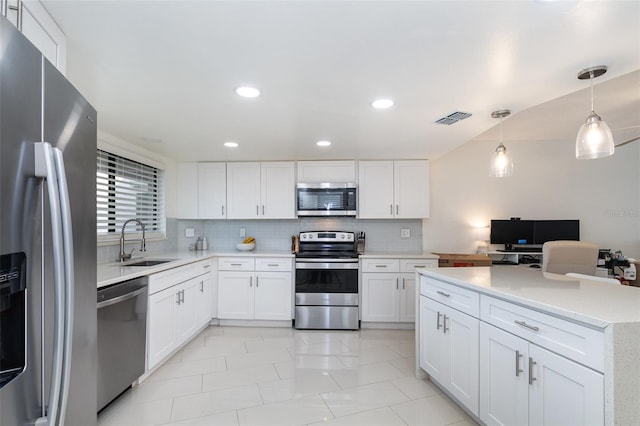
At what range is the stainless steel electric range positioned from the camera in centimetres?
377

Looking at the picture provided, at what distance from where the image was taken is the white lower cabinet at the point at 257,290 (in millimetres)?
3844

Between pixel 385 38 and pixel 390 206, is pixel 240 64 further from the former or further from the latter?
pixel 390 206

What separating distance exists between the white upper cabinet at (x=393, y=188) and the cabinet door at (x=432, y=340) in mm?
1717

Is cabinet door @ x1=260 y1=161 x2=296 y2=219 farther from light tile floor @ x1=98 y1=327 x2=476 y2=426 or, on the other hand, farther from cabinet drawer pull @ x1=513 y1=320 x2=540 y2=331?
cabinet drawer pull @ x1=513 y1=320 x2=540 y2=331

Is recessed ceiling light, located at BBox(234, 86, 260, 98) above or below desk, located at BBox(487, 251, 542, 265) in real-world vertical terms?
above

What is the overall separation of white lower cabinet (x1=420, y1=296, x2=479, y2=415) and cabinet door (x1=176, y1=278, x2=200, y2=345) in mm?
2204

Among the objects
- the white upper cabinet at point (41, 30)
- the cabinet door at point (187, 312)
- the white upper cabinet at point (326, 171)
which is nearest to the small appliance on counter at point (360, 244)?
the white upper cabinet at point (326, 171)

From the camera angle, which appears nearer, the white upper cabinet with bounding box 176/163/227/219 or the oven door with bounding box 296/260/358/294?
the oven door with bounding box 296/260/358/294

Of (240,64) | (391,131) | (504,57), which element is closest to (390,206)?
(391,131)

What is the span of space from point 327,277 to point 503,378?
2325mm

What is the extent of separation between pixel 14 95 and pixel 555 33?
1965mm

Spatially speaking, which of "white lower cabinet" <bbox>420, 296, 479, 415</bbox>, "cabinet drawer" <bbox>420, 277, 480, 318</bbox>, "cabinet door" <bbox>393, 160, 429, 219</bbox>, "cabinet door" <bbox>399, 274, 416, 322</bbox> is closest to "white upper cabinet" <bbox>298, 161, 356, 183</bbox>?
"cabinet door" <bbox>393, 160, 429, 219</bbox>

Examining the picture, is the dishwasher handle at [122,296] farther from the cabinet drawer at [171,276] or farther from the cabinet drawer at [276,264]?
the cabinet drawer at [276,264]

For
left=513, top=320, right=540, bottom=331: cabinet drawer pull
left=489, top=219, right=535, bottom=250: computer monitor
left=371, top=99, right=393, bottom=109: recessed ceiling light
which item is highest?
left=371, top=99, right=393, bottom=109: recessed ceiling light
